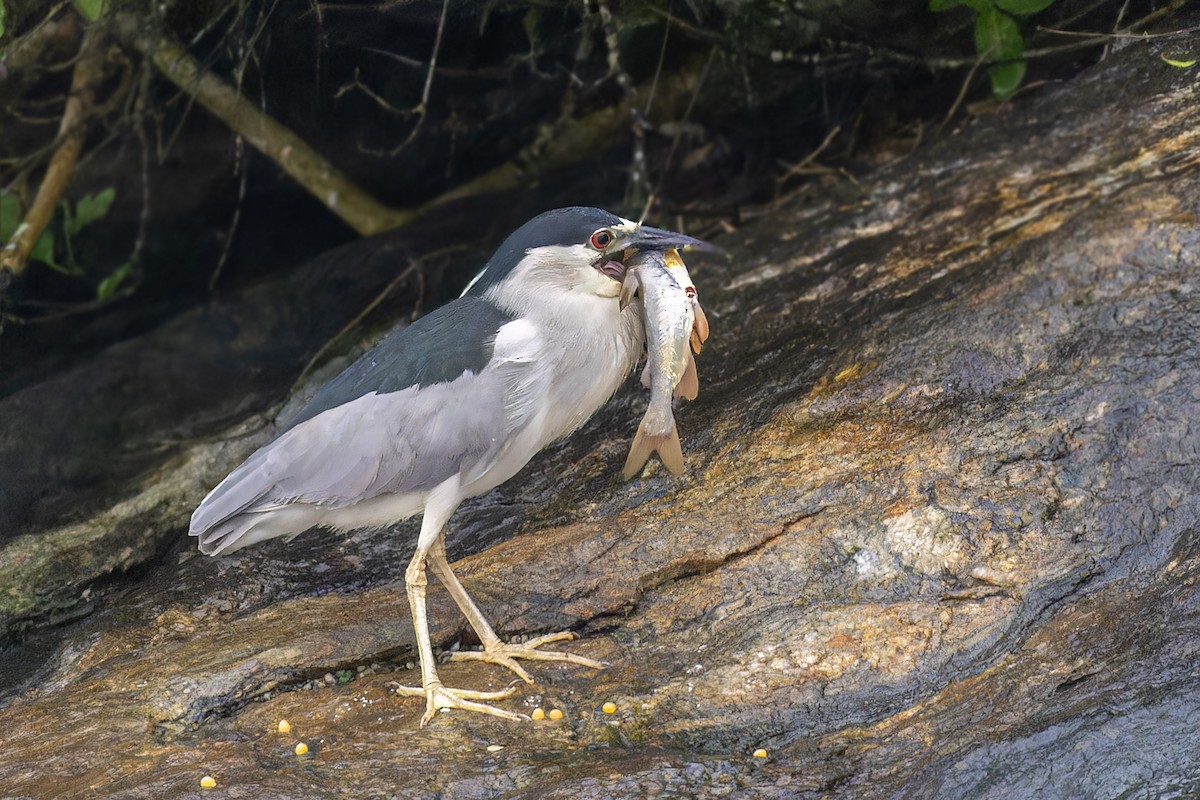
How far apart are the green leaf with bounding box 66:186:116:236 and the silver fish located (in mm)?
3335

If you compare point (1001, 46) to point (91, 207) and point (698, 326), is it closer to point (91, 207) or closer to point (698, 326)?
point (698, 326)

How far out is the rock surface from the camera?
304cm

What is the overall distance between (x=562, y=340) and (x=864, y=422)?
1.07m

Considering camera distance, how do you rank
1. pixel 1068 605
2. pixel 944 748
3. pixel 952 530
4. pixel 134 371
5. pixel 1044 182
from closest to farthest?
pixel 944 748, pixel 1068 605, pixel 952 530, pixel 1044 182, pixel 134 371

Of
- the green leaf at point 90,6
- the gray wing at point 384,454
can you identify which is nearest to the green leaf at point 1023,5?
the gray wing at point 384,454

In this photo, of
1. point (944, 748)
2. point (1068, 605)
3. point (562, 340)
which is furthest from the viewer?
point (562, 340)

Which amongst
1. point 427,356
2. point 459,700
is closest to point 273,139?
point 427,356

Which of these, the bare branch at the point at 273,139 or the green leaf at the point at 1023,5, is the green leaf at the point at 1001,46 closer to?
the green leaf at the point at 1023,5

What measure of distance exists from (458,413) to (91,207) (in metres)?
3.26

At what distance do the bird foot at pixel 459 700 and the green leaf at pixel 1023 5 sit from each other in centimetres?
338

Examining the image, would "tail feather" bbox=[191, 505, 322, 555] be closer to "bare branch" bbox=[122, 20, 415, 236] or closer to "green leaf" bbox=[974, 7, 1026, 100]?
"bare branch" bbox=[122, 20, 415, 236]

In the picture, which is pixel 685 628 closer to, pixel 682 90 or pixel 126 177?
pixel 682 90

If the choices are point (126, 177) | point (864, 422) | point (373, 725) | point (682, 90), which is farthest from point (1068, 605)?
point (126, 177)

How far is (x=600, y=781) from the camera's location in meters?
2.99
